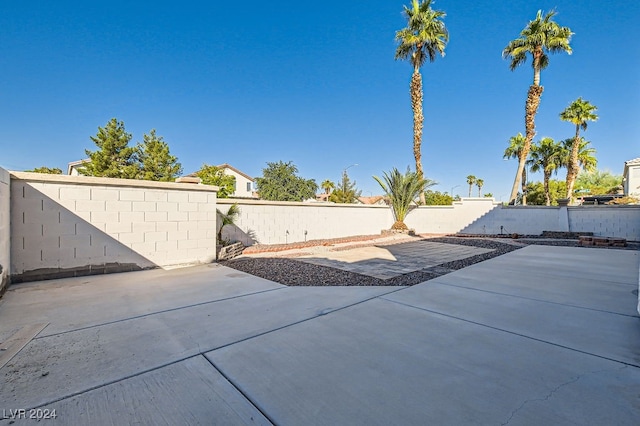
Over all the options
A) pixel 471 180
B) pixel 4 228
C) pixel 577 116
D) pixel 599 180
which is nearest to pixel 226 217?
pixel 4 228

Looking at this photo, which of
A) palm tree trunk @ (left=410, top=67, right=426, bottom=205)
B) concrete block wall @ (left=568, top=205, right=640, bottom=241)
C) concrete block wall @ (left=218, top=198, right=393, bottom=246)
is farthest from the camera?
palm tree trunk @ (left=410, top=67, right=426, bottom=205)

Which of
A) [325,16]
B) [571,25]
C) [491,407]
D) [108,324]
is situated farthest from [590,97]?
[108,324]

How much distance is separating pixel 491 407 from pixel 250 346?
1.99 m

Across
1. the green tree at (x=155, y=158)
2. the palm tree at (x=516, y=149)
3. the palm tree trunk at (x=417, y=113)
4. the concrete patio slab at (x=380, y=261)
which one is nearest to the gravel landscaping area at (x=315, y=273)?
the concrete patio slab at (x=380, y=261)

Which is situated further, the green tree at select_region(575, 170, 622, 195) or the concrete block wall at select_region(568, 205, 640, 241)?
the green tree at select_region(575, 170, 622, 195)

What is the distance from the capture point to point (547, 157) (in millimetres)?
27688

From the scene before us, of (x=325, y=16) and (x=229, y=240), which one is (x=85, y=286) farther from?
(x=325, y=16)

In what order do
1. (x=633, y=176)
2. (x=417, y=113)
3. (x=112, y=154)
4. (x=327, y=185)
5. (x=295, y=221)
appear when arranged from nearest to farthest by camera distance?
(x=295, y=221), (x=417, y=113), (x=633, y=176), (x=112, y=154), (x=327, y=185)

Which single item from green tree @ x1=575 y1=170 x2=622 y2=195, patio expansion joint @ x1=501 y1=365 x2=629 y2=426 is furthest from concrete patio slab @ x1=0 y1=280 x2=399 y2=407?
green tree @ x1=575 y1=170 x2=622 y2=195

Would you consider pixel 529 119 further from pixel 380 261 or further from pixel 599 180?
pixel 599 180

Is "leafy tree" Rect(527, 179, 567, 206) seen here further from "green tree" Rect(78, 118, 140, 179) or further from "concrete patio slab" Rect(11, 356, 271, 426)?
"green tree" Rect(78, 118, 140, 179)

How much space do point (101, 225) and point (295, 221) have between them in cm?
688

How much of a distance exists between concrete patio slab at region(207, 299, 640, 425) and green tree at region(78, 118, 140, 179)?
27.6m

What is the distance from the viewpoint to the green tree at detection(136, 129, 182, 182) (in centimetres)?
2584
